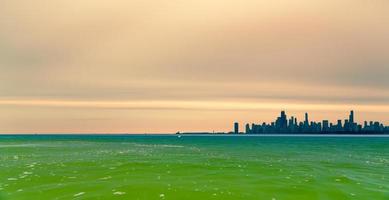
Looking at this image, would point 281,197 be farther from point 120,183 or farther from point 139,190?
point 120,183

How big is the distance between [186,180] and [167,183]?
2.57 metres

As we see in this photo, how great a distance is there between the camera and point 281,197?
30531mm

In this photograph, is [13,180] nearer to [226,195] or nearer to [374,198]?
[226,195]

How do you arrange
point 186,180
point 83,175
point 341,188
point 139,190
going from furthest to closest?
point 83,175 < point 186,180 < point 341,188 < point 139,190

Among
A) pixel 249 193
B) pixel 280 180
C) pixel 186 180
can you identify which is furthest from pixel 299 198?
pixel 186 180

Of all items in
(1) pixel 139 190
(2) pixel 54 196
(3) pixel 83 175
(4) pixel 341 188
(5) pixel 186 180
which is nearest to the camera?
(2) pixel 54 196

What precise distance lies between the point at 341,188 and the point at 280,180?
6132 mm

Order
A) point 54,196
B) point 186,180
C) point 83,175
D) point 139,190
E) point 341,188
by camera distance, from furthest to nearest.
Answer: point 83,175, point 186,180, point 341,188, point 139,190, point 54,196

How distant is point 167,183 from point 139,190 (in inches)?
164

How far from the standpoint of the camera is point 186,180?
38.0m

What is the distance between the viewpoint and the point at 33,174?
4306 centimetres

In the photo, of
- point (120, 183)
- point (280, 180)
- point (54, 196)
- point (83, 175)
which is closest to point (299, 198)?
point (280, 180)

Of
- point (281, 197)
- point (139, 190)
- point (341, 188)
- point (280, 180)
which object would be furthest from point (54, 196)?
point (341, 188)

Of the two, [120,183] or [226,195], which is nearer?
[226,195]
